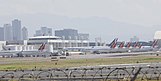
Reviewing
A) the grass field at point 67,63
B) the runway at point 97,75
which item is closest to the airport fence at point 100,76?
the runway at point 97,75

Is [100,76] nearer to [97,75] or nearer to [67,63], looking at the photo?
[97,75]

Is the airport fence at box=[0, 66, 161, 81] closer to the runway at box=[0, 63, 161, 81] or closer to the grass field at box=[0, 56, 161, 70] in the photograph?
the runway at box=[0, 63, 161, 81]

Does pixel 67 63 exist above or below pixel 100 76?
above

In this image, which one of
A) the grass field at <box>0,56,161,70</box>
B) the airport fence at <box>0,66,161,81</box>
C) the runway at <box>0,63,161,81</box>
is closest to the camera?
the airport fence at <box>0,66,161,81</box>

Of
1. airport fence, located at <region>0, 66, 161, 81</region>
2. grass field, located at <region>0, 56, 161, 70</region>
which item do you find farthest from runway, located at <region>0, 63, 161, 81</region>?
grass field, located at <region>0, 56, 161, 70</region>

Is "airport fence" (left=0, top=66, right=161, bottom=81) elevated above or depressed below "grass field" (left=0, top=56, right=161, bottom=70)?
below

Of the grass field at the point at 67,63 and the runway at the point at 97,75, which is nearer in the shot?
the runway at the point at 97,75

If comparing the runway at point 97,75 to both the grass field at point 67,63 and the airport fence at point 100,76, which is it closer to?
the airport fence at point 100,76

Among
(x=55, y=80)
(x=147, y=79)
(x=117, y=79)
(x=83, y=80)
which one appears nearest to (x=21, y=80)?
(x=55, y=80)

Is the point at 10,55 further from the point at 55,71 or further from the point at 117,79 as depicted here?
the point at 117,79

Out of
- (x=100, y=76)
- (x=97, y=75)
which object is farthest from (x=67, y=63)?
(x=100, y=76)

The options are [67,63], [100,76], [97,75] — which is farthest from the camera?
[67,63]

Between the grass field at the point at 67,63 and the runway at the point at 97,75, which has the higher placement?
the grass field at the point at 67,63

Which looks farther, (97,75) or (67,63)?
(67,63)
